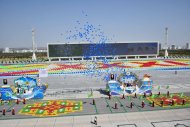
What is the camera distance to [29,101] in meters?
27.6

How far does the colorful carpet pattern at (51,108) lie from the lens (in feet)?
74.8

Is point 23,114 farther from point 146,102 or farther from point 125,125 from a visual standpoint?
point 146,102

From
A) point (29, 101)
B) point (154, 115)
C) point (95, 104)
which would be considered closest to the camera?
point (154, 115)

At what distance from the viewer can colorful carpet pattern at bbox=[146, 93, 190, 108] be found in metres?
24.4

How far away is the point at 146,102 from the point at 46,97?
46.4 ft

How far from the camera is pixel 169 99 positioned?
26.6 metres

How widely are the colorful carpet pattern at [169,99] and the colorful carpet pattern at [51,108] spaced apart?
32.3 feet

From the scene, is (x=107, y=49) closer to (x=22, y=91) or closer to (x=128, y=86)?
(x=128, y=86)

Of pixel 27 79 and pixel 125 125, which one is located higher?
pixel 27 79

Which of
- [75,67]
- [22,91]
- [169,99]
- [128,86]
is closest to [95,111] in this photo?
[128,86]

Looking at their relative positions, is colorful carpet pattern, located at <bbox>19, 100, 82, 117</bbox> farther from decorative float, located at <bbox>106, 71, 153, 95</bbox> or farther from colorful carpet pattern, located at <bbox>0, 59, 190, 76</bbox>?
colorful carpet pattern, located at <bbox>0, 59, 190, 76</bbox>

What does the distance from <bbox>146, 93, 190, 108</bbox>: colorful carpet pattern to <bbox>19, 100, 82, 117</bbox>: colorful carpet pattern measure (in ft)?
32.3

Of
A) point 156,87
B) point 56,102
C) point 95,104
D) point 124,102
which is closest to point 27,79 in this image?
point 56,102

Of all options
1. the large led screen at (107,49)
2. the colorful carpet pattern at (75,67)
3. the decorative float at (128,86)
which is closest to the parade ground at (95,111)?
the decorative float at (128,86)
